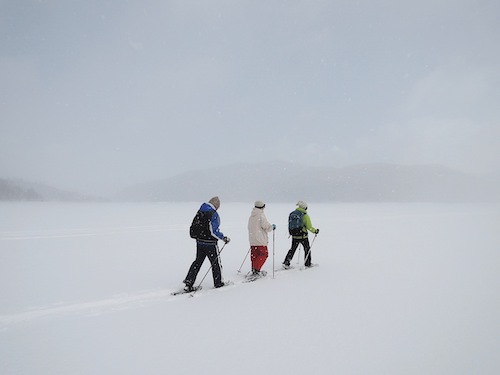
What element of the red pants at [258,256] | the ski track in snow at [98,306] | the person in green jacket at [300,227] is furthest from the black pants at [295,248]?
the ski track in snow at [98,306]

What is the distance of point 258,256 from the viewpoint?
22.4 feet

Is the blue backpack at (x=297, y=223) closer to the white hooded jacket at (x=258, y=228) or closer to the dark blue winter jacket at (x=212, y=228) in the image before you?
the white hooded jacket at (x=258, y=228)

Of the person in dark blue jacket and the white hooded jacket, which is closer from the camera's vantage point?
the person in dark blue jacket

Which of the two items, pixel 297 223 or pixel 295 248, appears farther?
pixel 295 248

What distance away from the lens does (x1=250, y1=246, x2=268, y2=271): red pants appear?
6.79m

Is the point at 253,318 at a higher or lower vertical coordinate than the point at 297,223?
lower

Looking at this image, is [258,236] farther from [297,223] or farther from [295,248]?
[295,248]

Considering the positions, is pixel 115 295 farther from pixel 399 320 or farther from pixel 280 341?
pixel 399 320

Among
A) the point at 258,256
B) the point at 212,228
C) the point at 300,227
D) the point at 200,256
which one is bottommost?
the point at 258,256

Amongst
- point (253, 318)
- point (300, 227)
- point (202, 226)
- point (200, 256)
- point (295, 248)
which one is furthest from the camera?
point (295, 248)

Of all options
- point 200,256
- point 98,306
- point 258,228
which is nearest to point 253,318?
point 200,256

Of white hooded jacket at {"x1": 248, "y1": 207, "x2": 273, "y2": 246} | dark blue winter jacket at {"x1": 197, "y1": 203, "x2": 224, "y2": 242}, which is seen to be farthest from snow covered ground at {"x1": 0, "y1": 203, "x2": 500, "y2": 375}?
dark blue winter jacket at {"x1": 197, "y1": 203, "x2": 224, "y2": 242}

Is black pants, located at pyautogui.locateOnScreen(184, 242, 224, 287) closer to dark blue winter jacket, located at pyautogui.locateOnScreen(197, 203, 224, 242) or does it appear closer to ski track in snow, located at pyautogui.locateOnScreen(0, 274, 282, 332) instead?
dark blue winter jacket, located at pyautogui.locateOnScreen(197, 203, 224, 242)

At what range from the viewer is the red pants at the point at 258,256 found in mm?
6793
